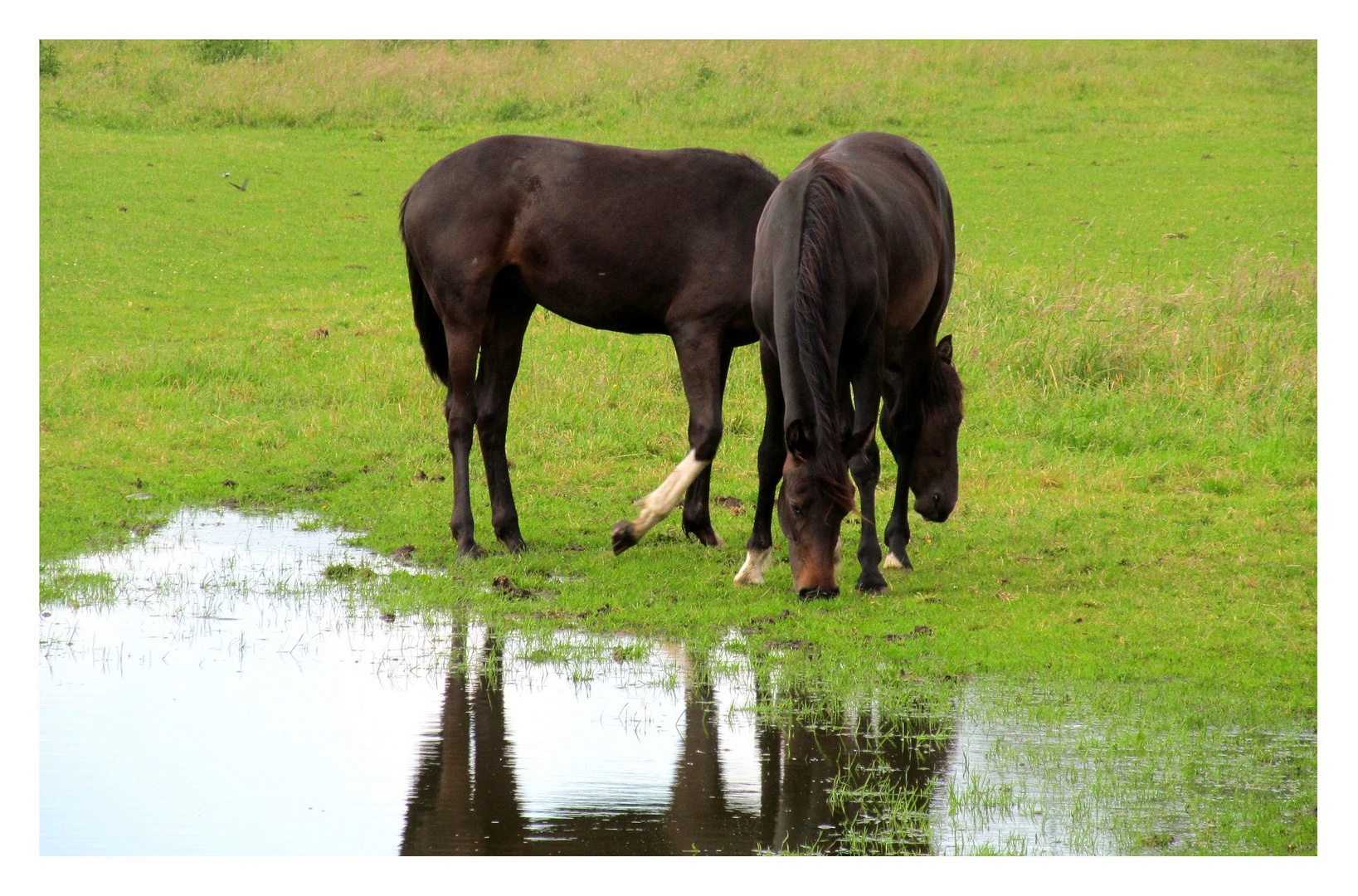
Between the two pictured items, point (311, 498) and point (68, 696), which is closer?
point (68, 696)

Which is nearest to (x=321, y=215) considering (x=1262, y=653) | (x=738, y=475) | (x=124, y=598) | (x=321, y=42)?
(x=321, y=42)

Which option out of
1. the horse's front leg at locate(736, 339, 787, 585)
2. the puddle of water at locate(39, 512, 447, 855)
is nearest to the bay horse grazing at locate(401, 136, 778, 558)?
the horse's front leg at locate(736, 339, 787, 585)

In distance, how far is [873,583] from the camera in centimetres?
636

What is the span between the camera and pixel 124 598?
6344 millimetres

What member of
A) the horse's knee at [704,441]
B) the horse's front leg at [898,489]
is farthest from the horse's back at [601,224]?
the horse's front leg at [898,489]

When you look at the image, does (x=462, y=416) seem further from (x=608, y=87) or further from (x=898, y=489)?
(x=608, y=87)

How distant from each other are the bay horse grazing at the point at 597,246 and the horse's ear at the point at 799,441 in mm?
1349

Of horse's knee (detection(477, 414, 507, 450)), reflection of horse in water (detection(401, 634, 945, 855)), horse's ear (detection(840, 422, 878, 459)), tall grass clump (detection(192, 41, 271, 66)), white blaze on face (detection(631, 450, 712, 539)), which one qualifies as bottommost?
reflection of horse in water (detection(401, 634, 945, 855))

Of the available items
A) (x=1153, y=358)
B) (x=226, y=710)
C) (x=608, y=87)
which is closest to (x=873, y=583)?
(x=226, y=710)

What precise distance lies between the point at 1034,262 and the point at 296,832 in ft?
39.3

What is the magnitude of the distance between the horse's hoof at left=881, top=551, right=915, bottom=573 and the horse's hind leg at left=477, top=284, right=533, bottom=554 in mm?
2053

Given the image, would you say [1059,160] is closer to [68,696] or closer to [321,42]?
[321,42]

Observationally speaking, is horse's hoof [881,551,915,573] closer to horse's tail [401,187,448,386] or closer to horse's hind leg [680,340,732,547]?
horse's hind leg [680,340,732,547]

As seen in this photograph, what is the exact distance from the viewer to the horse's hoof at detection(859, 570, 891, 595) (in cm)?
633
